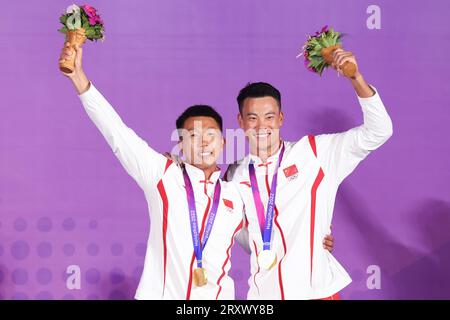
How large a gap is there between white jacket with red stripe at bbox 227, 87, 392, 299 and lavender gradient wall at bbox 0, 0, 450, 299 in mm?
1063

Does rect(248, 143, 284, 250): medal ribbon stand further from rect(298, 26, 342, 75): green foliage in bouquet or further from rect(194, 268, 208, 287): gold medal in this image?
rect(298, 26, 342, 75): green foliage in bouquet

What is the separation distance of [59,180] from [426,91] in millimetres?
2194

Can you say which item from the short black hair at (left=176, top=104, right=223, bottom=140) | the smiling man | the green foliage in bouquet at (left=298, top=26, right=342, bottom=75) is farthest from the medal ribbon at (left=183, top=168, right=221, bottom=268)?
the green foliage in bouquet at (left=298, top=26, right=342, bottom=75)

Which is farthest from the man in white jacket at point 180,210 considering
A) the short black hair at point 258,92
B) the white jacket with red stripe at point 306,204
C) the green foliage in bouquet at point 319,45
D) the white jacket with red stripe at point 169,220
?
the green foliage in bouquet at point 319,45

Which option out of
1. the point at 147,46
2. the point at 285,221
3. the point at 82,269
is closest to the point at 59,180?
the point at 82,269

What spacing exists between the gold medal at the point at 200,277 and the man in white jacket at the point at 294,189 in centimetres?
26

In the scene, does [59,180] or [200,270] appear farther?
[59,180]

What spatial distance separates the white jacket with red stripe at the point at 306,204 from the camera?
3.15 m

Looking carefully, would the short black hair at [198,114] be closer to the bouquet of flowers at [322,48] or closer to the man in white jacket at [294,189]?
the man in white jacket at [294,189]

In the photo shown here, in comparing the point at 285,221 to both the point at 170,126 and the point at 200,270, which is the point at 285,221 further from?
the point at 170,126

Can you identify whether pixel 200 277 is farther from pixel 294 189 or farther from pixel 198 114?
pixel 198 114

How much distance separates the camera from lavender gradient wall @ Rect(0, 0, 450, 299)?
171 inches

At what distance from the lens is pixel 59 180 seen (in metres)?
4.37

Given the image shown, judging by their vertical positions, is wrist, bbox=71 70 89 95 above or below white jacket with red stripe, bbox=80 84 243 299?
above
